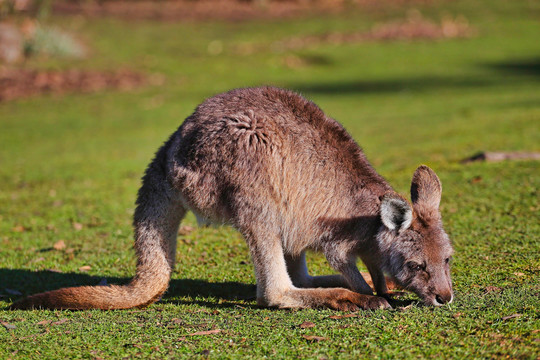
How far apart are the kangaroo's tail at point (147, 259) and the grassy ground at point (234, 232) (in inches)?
4.0

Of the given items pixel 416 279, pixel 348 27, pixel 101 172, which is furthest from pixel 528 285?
pixel 348 27

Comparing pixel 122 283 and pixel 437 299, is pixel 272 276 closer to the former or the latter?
pixel 437 299

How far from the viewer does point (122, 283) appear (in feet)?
20.3

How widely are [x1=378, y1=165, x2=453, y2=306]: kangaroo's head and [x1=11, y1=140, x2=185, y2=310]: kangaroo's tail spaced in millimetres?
1673

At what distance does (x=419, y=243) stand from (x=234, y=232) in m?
3.14

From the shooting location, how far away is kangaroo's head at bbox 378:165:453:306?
15.8 ft

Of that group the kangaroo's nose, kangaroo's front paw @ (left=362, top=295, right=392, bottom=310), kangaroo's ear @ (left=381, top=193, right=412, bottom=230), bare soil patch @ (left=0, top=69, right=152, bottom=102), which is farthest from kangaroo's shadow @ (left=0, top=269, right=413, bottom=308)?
bare soil patch @ (left=0, top=69, right=152, bottom=102)

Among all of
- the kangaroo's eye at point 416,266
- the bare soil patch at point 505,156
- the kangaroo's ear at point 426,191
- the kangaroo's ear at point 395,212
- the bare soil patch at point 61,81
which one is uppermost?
the bare soil patch at point 61,81

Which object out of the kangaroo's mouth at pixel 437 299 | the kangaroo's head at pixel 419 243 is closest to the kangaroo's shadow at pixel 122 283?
the kangaroo's head at pixel 419 243

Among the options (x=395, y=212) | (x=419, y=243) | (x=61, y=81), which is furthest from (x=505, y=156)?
(x=61, y=81)

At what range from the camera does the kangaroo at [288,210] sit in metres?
4.98

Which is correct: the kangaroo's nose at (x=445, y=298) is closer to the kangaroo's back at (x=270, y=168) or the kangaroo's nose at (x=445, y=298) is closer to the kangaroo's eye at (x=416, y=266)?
the kangaroo's eye at (x=416, y=266)

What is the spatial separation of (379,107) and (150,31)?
15363mm

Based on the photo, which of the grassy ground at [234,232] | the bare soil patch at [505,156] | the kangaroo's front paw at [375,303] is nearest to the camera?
the grassy ground at [234,232]
